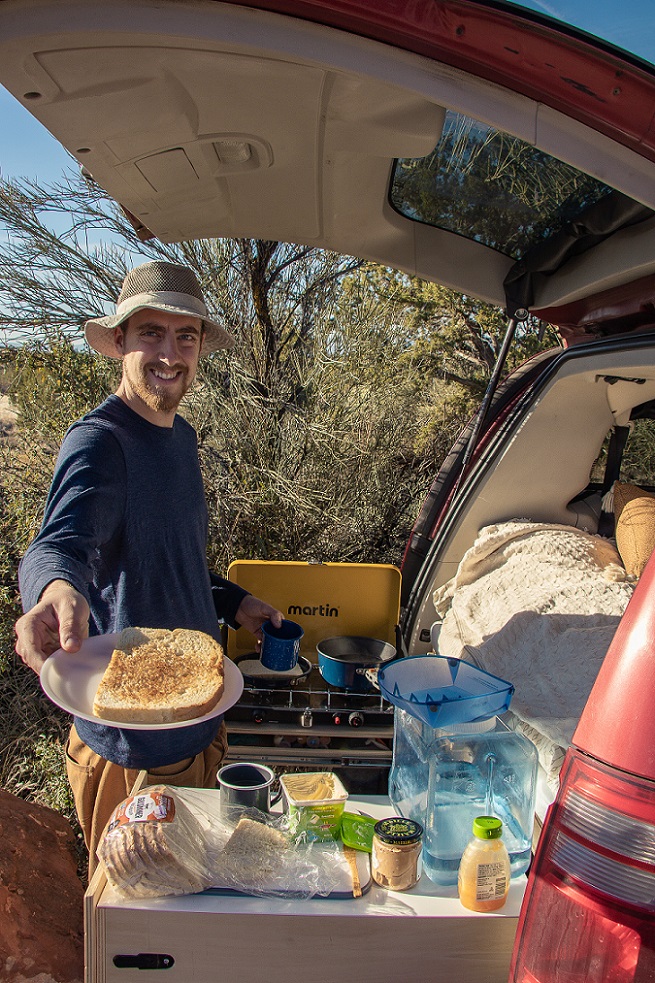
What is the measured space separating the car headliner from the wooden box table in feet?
4.97

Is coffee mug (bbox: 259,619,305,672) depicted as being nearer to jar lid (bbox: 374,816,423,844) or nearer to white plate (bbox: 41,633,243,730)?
white plate (bbox: 41,633,243,730)

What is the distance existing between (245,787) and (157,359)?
1309 mm

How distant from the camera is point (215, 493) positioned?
5.31 metres

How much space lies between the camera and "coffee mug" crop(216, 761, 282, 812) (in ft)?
6.44

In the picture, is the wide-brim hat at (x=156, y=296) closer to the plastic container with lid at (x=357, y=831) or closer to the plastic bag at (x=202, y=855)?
the plastic bag at (x=202, y=855)

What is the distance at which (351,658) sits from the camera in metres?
3.28

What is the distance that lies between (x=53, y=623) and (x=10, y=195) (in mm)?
5627

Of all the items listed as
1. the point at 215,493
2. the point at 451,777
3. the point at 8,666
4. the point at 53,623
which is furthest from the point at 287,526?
the point at 53,623

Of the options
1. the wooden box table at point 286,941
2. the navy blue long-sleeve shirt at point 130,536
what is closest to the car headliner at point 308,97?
the navy blue long-sleeve shirt at point 130,536

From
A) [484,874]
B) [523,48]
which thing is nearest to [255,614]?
[484,874]

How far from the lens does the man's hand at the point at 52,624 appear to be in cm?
173

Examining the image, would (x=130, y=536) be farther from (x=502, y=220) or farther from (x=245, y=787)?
(x=502, y=220)

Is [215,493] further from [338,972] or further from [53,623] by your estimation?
[338,972]

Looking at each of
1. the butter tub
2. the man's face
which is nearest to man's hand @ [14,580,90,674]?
the butter tub
